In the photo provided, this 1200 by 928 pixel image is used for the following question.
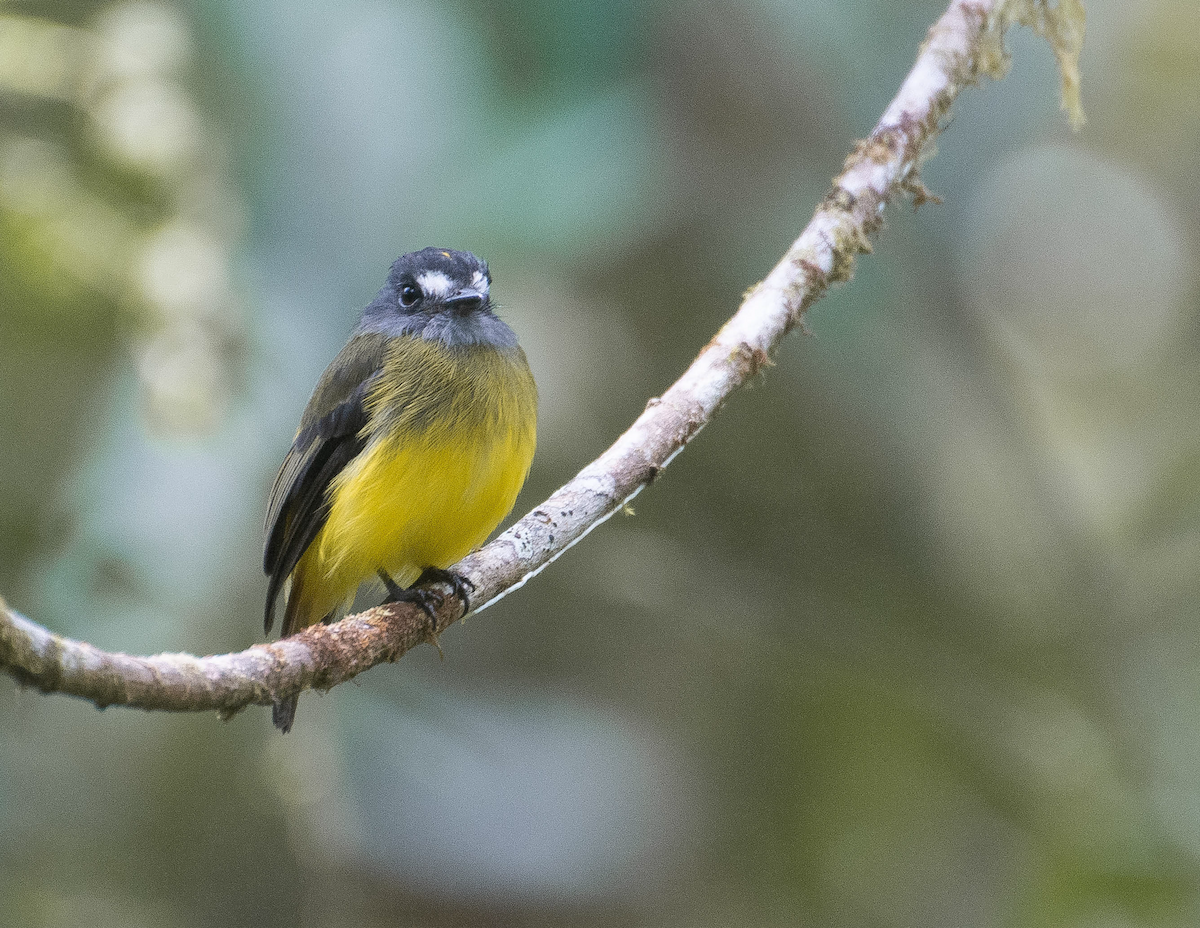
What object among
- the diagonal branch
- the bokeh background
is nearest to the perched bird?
the diagonal branch

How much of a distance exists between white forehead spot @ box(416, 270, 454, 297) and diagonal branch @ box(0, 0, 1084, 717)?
0.76 meters

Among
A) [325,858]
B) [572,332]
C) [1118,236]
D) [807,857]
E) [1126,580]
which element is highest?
[1118,236]

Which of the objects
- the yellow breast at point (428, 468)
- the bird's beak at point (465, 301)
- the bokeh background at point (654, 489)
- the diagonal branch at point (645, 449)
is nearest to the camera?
the diagonal branch at point (645, 449)

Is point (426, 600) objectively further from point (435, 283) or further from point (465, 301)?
point (435, 283)

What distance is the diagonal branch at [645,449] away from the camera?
4.83 ft

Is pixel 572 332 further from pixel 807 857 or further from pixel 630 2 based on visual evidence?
pixel 807 857

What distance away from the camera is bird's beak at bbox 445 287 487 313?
3.22 meters

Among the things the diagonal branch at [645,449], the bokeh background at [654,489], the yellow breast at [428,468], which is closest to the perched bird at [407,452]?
the yellow breast at [428,468]

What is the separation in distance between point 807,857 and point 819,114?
315 centimetres

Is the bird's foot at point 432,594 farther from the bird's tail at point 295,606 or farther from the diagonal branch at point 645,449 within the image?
the bird's tail at point 295,606

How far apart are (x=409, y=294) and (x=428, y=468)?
771mm

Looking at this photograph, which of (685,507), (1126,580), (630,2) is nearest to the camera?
(630,2)

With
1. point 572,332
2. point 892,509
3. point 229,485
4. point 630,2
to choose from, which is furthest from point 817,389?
point 229,485

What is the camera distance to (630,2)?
160 inches
